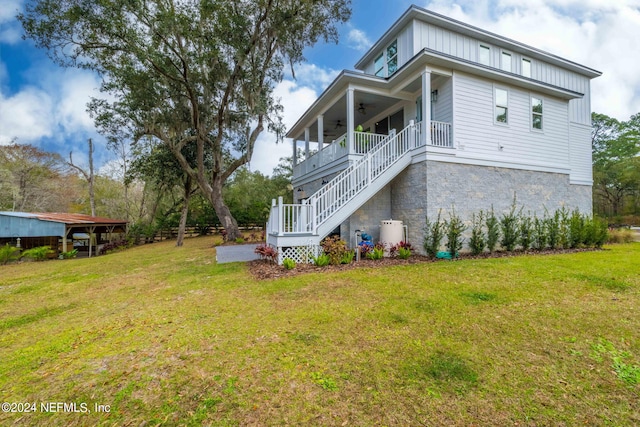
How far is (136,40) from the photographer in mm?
10617

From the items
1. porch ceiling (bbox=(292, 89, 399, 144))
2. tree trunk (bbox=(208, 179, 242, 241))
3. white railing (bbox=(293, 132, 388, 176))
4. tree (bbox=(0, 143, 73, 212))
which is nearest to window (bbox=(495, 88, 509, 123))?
porch ceiling (bbox=(292, 89, 399, 144))

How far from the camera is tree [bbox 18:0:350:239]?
10461 millimetres

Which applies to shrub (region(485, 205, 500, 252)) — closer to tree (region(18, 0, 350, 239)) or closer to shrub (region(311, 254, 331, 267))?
shrub (region(311, 254, 331, 267))

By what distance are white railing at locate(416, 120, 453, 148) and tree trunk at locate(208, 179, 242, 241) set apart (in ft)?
37.5

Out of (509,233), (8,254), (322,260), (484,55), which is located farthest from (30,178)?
(509,233)

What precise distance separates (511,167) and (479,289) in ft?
21.2

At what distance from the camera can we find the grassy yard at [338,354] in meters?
2.11

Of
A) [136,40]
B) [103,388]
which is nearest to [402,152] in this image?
[103,388]

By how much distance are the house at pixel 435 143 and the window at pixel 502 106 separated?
0.04 m

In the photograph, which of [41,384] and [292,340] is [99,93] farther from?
[292,340]

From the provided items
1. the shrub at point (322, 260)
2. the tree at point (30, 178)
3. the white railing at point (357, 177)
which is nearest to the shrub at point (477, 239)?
the white railing at point (357, 177)

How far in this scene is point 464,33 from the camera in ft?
36.0

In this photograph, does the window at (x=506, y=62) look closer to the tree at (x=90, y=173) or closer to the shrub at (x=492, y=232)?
the shrub at (x=492, y=232)

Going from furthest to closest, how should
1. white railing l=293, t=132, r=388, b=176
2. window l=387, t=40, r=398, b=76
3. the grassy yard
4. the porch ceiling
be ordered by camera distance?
window l=387, t=40, r=398, b=76 < the porch ceiling < white railing l=293, t=132, r=388, b=176 < the grassy yard
